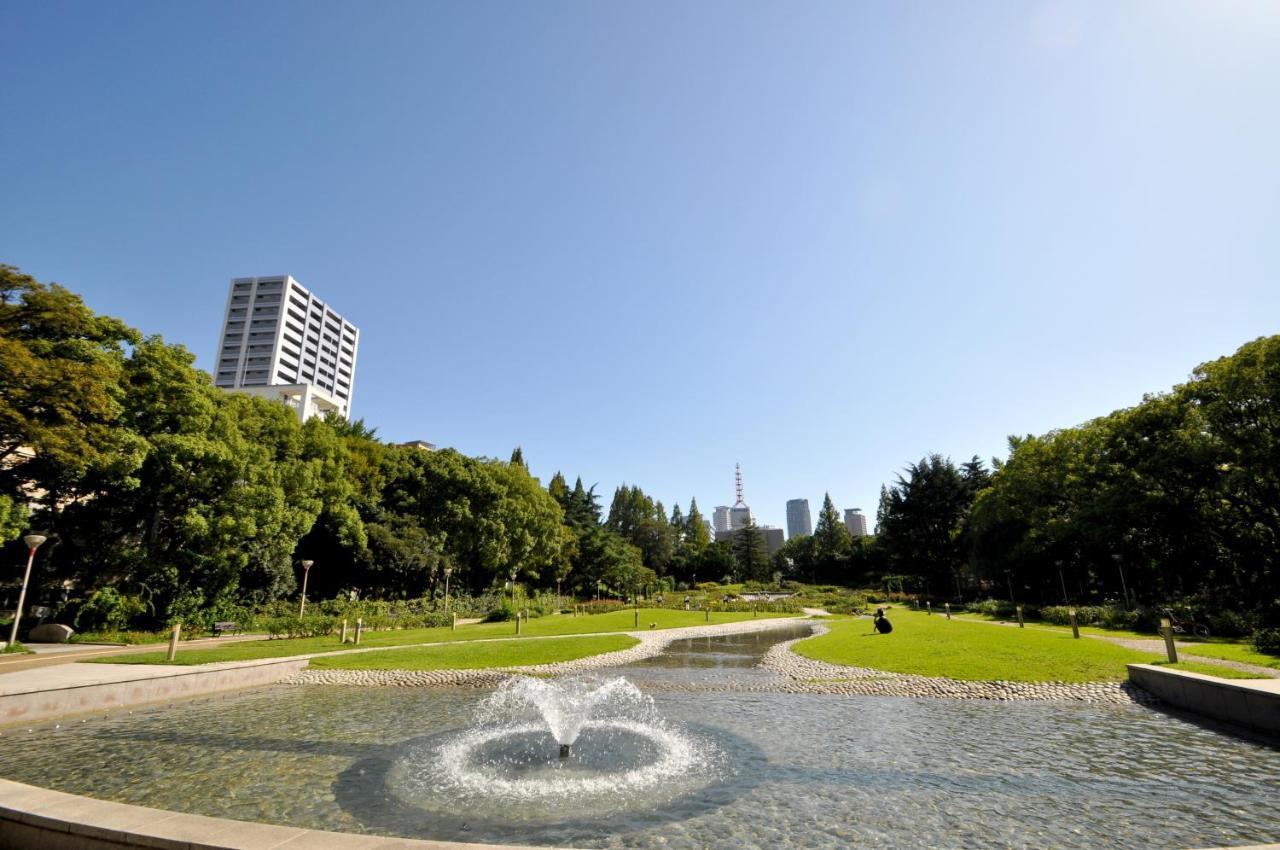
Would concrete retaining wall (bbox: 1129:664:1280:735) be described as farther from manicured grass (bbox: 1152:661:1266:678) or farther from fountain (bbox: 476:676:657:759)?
fountain (bbox: 476:676:657:759)

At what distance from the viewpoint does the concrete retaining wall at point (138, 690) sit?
1125 centimetres

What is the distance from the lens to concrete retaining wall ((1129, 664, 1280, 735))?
1042cm

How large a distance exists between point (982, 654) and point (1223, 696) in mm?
7620

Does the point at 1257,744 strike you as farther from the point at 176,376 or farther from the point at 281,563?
the point at 281,563

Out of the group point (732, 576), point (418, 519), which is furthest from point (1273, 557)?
point (732, 576)

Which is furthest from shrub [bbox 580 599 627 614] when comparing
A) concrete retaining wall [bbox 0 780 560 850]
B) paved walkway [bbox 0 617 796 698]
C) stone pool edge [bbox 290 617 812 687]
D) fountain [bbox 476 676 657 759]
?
concrete retaining wall [bbox 0 780 560 850]

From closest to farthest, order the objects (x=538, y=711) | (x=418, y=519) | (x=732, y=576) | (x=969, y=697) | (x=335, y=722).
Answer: (x=335, y=722), (x=538, y=711), (x=969, y=697), (x=418, y=519), (x=732, y=576)

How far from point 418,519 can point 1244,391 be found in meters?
50.3

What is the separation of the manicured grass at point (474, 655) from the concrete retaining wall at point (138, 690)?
2.14 meters

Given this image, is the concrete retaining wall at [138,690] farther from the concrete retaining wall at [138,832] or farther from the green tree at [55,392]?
the green tree at [55,392]

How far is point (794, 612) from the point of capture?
48.0m

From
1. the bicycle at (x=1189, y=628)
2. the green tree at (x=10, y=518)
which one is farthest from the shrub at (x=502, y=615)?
the bicycle at (x=1189, y=628)

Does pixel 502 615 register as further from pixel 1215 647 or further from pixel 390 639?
pixel 1215 647

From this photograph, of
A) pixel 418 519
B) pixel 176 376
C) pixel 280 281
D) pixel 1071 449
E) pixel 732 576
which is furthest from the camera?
pixel 280 281
